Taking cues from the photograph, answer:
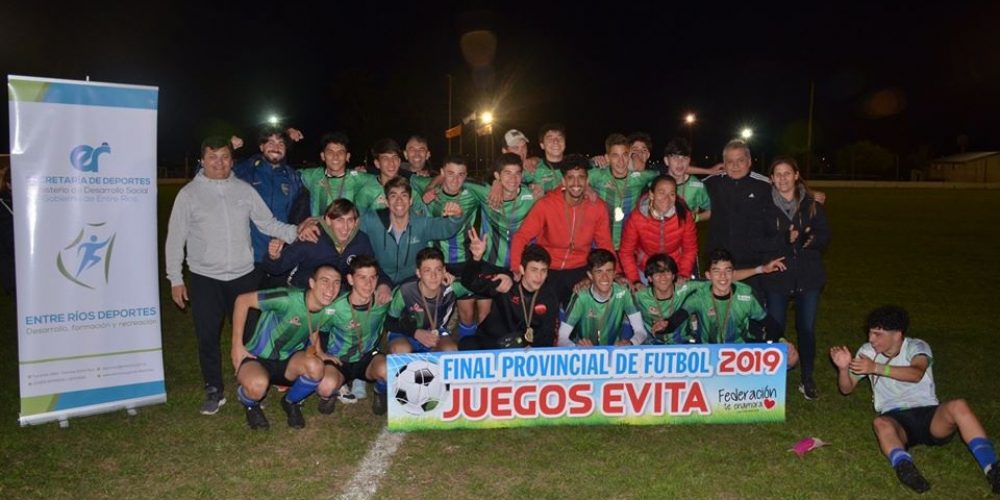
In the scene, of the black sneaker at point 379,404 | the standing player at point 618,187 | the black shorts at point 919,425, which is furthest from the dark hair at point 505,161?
the black shorts at point 919,425

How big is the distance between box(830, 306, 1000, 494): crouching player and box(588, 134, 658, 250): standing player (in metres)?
2.53

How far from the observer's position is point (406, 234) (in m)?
6.18

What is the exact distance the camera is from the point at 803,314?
5898mm

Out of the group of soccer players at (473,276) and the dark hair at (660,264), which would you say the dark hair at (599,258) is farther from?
the dark hair at (660,264)

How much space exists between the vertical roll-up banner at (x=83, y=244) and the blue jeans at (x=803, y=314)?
15.5ft

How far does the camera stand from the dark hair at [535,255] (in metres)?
5.84

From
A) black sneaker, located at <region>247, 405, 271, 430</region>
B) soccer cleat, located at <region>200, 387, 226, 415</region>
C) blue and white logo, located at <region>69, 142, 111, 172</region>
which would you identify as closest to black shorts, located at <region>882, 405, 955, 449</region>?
black sneaker, located at <region>247, 405, 271, 430</region>

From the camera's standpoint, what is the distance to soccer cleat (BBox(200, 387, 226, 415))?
18.1 ft

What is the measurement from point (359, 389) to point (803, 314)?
3.55 meters

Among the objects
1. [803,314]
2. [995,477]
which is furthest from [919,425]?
[803,314]

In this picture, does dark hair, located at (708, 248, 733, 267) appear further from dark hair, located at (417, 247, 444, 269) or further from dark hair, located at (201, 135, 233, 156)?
dark hair, located at (201, 135, 233, 156)

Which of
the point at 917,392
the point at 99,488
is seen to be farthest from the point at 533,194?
the point at 99,488

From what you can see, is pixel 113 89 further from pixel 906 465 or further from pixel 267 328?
pixel 906 465

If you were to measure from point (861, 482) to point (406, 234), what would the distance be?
3.70 meters
